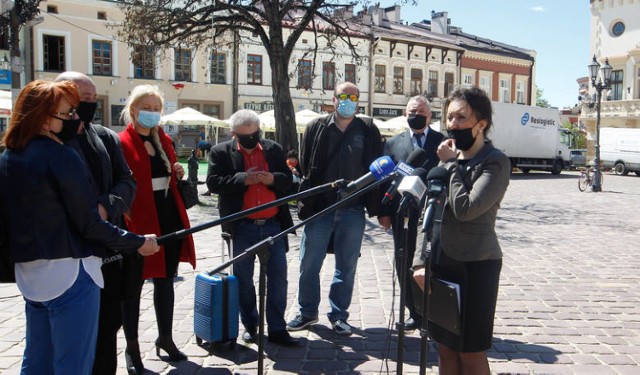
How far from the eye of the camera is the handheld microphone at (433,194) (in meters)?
2.65

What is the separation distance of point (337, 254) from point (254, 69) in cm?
3454

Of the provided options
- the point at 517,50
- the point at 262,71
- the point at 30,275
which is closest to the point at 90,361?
the point at 30,275

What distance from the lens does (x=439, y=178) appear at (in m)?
2.81

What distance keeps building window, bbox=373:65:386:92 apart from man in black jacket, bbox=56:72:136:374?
40248mm

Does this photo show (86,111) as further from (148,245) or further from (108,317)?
(108,317)

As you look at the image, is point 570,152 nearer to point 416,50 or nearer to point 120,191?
point 416,50

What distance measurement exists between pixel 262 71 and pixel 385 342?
34869 mm

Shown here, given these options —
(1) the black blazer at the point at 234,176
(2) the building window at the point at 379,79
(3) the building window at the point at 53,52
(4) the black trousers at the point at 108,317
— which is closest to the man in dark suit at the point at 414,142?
(1) the black blazer at the point at 234,176

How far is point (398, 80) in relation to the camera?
145 ft

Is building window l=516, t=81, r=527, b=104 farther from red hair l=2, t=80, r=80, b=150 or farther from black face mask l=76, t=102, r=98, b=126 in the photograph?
red hair l=2, t=80, r=80, b=150

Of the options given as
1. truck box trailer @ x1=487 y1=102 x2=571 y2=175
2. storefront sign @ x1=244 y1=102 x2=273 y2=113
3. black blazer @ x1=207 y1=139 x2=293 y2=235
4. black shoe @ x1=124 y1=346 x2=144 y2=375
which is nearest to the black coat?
black shoe @ x1=124 y1=346 x2=144 y2=375

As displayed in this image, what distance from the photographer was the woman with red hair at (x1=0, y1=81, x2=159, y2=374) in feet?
8.25

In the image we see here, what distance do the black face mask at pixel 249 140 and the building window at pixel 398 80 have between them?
4033 centimetres

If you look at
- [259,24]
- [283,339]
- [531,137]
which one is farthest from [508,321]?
[531,137]
